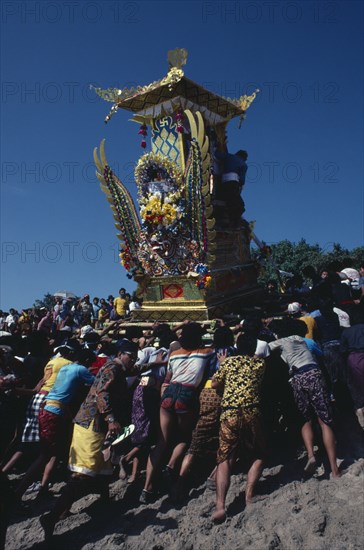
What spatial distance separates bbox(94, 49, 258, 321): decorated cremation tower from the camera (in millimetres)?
9750

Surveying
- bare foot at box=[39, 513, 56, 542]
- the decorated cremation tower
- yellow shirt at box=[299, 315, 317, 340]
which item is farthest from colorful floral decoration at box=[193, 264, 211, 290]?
bare foot at box=[39, 513, 56, 542]

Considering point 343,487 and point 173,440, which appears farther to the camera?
point 173,440

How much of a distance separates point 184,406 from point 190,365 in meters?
0.43

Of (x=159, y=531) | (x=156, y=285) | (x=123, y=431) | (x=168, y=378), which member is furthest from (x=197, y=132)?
(x=159, y=531)

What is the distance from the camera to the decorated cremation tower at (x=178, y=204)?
384 inches

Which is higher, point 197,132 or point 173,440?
point 197,132

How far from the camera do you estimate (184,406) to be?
4488 mm

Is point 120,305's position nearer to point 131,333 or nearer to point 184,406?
point 131,333

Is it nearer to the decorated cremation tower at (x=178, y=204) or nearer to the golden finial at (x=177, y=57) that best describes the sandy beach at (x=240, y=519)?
the decorated cremation tower at (x=178, y=204)

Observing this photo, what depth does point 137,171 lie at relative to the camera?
1038cm

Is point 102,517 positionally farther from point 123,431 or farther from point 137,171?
point 137,171

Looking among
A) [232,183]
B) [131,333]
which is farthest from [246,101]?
[131,333]

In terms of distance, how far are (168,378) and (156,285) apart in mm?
5946

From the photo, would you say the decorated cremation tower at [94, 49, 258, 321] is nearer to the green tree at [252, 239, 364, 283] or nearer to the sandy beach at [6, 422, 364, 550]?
the sandy beach at [6, 422, 364, 550]
